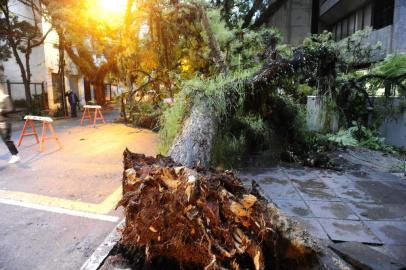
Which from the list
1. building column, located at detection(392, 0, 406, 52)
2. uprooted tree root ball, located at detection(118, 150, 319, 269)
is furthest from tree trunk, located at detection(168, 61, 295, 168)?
building column, located at detection(392, 0, 406, 52)

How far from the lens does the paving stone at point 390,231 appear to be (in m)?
3.24

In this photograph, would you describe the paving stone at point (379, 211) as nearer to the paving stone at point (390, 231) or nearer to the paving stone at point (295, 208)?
the paving stone at point (390, 231)

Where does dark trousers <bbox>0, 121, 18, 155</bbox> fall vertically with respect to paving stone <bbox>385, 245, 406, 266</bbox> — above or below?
above

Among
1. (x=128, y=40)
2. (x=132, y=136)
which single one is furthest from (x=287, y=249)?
(x=128, y=40)

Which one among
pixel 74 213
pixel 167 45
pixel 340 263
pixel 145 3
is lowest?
pixel 74 213

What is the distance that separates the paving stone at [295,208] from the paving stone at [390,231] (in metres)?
0.75

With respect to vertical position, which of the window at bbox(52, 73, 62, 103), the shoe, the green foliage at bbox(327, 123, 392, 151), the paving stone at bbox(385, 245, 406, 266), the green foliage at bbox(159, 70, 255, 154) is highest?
the window at bbox(52, 73, 62, 103)

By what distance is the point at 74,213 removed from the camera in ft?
13.1

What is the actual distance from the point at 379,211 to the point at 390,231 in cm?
60

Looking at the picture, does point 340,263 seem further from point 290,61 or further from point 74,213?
point 290,61

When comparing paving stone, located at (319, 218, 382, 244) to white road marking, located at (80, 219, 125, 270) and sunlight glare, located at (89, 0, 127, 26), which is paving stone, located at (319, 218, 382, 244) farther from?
sunlight glare, located at (89, 0, 127, 26)

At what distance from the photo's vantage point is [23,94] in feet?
55.7

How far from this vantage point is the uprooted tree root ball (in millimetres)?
1931

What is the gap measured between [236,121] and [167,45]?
197 inches
